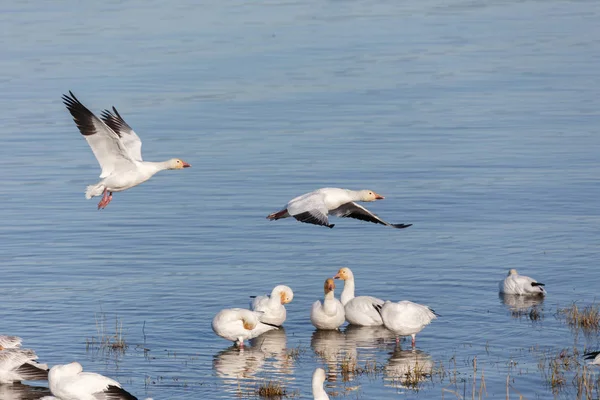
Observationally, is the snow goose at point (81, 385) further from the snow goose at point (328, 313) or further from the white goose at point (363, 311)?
the white goose at point (363, 311)

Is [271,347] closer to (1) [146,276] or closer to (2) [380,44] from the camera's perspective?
(1) [146,276]

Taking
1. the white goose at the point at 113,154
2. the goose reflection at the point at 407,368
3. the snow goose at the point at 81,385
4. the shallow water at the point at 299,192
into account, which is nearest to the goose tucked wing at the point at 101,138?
the white goose at the point at 113,154

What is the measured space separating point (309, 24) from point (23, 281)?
3311 centimetres

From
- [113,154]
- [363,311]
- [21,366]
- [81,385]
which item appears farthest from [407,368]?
[113,154]

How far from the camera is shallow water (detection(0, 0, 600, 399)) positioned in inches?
642

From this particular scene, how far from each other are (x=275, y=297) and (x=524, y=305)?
3.77 m

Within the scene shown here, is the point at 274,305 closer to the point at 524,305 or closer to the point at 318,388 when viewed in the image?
the point at 524,305

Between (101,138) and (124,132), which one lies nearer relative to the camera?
(101,138)

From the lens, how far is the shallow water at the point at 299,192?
53.5 ft

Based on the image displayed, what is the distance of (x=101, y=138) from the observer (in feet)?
59.3

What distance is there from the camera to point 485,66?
40.5 metres

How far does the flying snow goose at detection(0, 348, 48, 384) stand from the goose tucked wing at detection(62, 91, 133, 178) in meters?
3.78

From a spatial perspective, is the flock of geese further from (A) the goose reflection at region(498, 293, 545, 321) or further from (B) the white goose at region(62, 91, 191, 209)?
(A) the goose reflection at region(498, 293, 545, 321)

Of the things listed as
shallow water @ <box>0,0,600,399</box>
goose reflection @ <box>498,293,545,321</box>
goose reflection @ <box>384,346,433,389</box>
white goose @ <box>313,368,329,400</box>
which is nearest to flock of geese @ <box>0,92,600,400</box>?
goose reflection @ <box>498,293,545,321</box>
